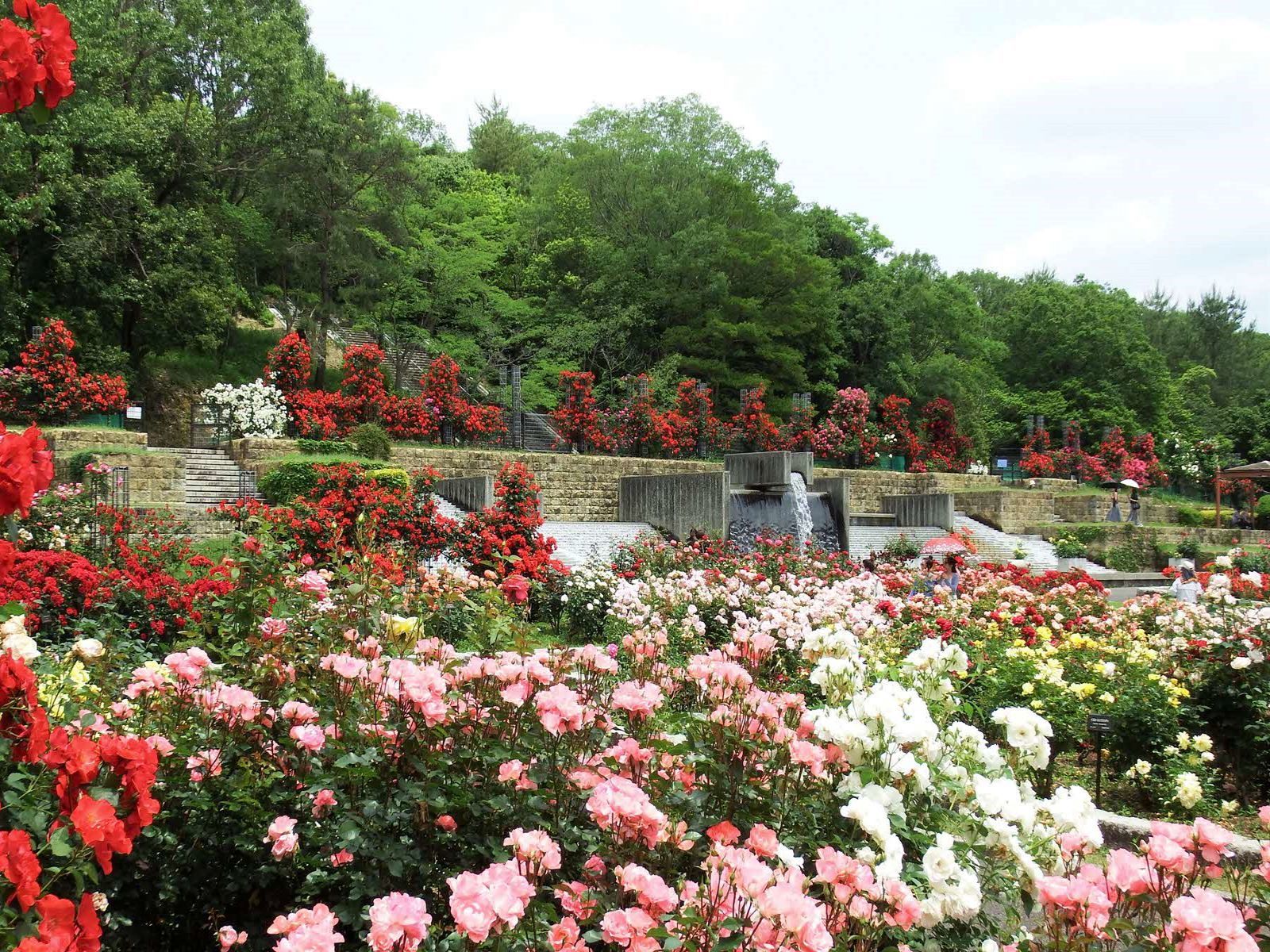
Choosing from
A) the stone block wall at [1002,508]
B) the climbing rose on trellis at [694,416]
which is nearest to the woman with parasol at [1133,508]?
the stone block wall at [1002,508]

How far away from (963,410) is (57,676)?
3196 cm

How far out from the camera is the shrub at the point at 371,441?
15125 millimetres

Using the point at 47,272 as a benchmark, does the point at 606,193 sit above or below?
above

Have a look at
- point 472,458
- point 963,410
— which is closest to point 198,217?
point 472,458

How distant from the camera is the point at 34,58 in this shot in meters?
1.75

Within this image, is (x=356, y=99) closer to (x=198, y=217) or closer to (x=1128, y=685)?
(x=198, y=217)

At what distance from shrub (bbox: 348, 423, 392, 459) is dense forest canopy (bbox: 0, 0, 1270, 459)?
18.2ft

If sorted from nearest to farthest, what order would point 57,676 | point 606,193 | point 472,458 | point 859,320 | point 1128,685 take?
point 57,676 < point 1128,685 < point 472,458 < point 606,193 < point 859,320

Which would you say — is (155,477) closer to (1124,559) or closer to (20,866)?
(20,866)

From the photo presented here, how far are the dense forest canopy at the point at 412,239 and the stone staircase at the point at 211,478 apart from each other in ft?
15.4

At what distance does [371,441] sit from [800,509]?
7186 millimetres

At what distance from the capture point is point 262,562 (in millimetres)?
3523

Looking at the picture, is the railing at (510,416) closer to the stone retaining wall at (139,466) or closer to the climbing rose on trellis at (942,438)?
the stone retaining wall at (139,466)

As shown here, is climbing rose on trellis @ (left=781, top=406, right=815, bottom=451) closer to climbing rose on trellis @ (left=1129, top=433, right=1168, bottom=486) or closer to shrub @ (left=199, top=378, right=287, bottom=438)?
shrub @ (left=199, top=378, right=287, bottom=438)
